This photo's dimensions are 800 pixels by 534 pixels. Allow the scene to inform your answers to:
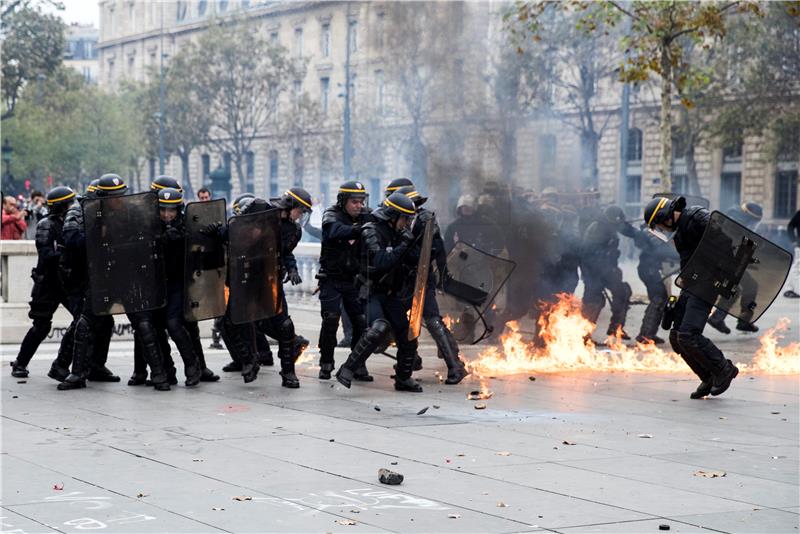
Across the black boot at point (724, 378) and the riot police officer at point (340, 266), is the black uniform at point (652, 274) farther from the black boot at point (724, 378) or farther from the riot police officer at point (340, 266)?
the riot police officer at point (340, 266)

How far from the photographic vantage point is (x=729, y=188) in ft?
152

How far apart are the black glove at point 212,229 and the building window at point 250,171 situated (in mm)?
62944

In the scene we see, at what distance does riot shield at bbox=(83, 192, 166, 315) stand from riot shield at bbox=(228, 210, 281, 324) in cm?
55

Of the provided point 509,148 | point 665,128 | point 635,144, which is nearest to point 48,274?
point 665,128

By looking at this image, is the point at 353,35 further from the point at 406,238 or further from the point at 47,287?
the point at 406,238

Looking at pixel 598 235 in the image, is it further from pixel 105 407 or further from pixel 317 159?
pixel 317 159

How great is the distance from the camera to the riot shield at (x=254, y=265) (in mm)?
10195

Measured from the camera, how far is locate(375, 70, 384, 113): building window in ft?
159

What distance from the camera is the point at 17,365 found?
438 inches

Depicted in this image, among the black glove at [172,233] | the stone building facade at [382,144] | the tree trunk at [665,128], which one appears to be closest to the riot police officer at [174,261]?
the black glove at [172,233]

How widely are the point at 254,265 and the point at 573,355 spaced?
350 centimetres

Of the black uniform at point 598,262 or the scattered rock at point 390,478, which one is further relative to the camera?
the black uniform at point 598,262

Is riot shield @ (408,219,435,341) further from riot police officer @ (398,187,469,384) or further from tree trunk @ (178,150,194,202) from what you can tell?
tree trunk @ (178,150,194,202)

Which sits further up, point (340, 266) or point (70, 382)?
point (340, 266)
